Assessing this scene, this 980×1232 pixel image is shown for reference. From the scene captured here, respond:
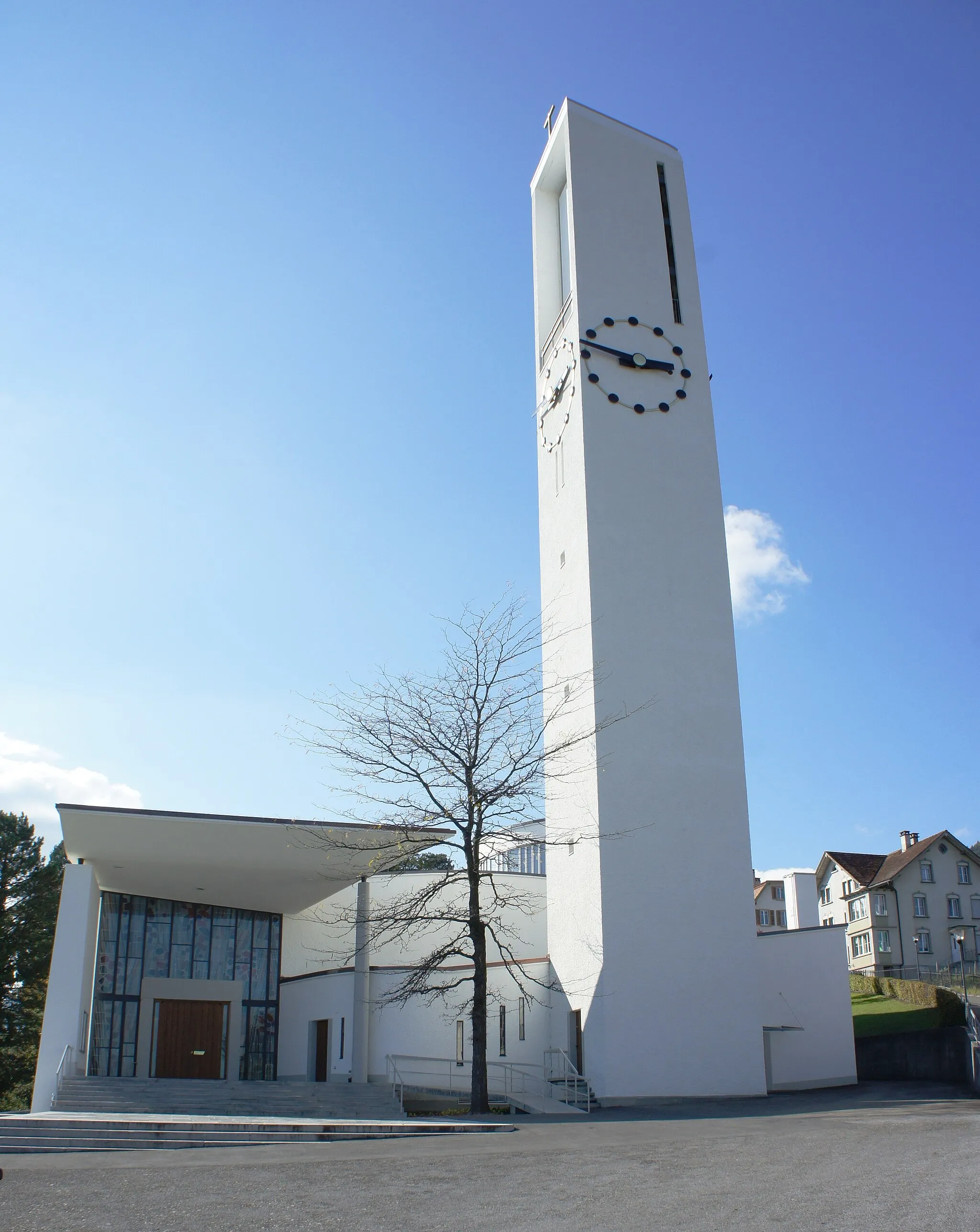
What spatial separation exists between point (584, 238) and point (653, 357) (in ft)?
11.6

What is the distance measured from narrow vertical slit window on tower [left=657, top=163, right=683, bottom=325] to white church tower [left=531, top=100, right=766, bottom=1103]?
54 millimetres

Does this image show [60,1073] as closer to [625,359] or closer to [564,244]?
[625,359]

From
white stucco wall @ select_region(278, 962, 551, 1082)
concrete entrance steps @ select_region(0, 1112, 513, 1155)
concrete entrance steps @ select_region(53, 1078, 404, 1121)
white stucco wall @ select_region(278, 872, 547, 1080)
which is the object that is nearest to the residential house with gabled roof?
white stucco wall @ select_region(278, 872, 547, 1080)

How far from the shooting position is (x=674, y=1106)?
58.4 feet

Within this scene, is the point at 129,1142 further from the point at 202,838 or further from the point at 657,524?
the point at 657,524

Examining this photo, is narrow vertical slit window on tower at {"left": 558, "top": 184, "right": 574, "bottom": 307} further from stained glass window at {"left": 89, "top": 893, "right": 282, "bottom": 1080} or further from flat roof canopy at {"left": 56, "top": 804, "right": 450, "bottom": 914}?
stained glass window at {"left": 89, "top": 893, "right": 282, "bottom": 1080}

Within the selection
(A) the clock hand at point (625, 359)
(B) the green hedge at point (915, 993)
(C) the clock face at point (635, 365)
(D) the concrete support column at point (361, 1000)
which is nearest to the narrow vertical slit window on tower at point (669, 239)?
(C) the clock face at point (635, 365)

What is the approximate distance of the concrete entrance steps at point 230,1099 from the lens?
1562cm

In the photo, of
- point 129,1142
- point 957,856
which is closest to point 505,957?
point 129,1142

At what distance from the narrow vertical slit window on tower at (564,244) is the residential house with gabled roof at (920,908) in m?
32.8

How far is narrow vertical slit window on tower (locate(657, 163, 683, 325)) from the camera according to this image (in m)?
25.9

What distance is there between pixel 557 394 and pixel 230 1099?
17.1 meters

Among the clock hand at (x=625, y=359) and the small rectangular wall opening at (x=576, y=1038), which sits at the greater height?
the clock hand at (x=625, y=359)

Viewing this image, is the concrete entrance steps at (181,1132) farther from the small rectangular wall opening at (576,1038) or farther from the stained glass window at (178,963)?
the stained glass window at (178,963)
